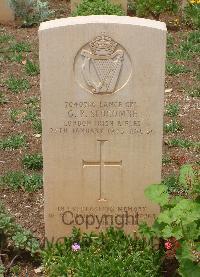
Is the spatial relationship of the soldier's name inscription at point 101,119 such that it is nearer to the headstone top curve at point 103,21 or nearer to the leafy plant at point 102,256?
the headstone top curve at point 103,21

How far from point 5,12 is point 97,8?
1.95 meters

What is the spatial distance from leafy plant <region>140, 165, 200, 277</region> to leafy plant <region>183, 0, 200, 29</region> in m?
6.14

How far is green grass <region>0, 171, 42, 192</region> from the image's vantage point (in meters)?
5.34

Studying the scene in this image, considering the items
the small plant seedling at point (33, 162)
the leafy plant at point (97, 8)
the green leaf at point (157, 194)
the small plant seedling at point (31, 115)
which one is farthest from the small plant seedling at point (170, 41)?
the green leaf at point (157, 194)

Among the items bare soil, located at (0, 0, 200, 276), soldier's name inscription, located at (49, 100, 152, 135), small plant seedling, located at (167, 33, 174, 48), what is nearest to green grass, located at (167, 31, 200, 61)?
small plant seedling, located at (167, 33, 174, 48)

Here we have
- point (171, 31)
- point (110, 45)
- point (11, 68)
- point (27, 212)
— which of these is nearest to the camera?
point (110, 45)

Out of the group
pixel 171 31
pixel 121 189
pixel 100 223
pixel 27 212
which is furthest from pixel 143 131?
pixel 171 31

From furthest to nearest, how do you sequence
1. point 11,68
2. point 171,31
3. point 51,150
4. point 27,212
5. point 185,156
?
point 171,31 → point 11,68 → point 185,156 → point 27,212 → point 51,150

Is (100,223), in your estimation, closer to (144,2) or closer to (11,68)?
(11,68)

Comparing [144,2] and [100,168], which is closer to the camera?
[100,168]

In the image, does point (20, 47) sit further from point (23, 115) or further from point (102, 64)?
point (102, 64)

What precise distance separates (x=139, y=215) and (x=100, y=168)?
0.41 metres

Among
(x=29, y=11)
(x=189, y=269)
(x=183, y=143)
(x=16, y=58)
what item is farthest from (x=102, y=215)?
(x=29, y=11)

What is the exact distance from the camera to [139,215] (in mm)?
4402
